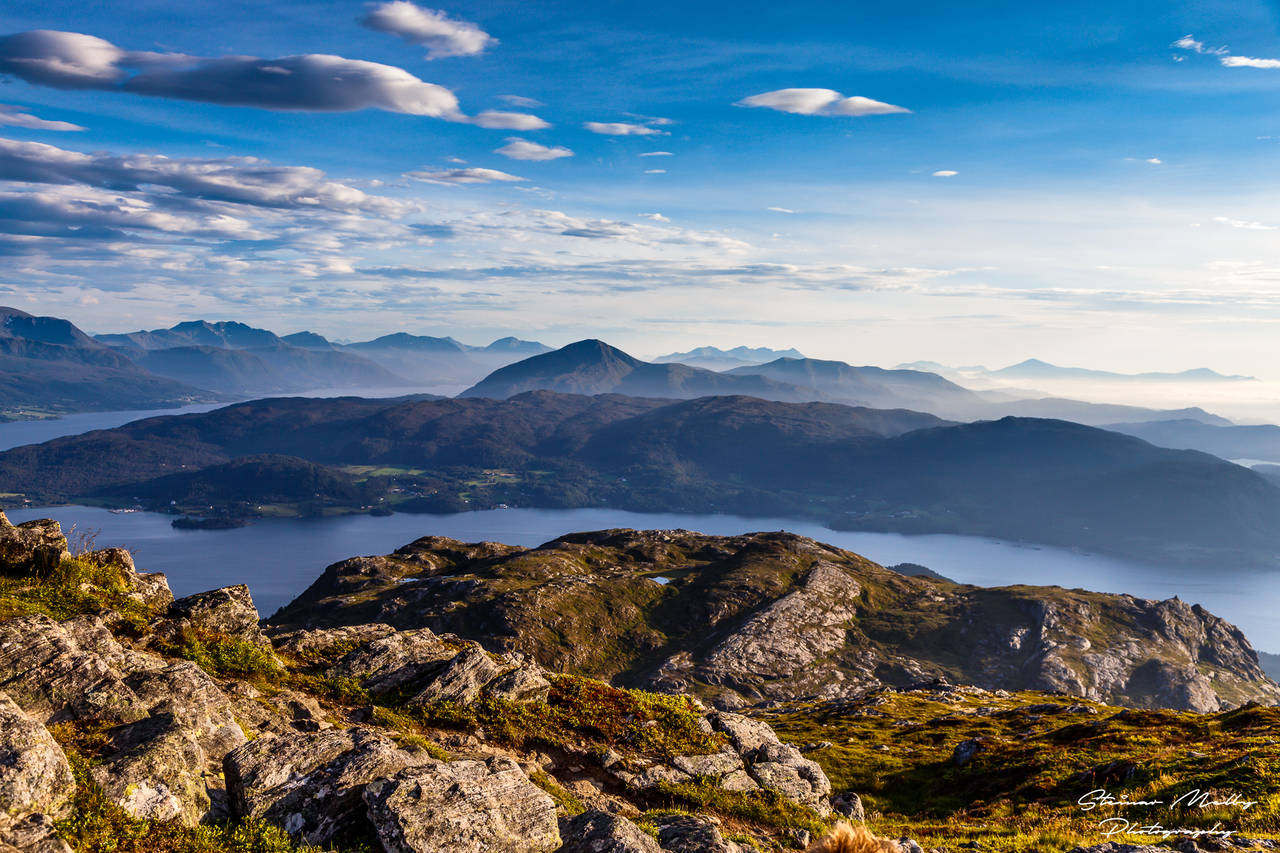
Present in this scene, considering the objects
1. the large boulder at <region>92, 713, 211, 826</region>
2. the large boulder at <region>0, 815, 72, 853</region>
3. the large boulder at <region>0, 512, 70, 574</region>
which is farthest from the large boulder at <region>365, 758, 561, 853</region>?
the large boulder at <region>0, 512, 70, 574</region>

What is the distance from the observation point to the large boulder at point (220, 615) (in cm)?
2858

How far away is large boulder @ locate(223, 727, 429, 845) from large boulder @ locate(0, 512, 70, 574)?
55.1 feet

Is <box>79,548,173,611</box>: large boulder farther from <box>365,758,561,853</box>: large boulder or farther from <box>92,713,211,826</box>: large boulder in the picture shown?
<box>365,758,561,853</box>: large boulder

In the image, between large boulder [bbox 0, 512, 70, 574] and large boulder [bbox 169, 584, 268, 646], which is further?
large boulder [bbox 169, 584, 268, 646]

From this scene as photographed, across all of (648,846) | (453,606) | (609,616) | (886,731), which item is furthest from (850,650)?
(648,846)

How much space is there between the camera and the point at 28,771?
40.7 feet

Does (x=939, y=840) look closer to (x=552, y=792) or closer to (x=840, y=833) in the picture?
(x=552, y=792)

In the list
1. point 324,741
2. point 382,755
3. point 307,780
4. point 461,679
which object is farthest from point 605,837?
point 461,679

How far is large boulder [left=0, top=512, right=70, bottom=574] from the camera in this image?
1003 inches

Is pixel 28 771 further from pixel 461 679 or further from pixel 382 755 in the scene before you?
pixel 461 679

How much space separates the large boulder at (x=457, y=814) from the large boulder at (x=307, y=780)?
0.91 metres

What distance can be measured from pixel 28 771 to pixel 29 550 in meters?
18.9

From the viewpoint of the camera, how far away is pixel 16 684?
17234 millimetres

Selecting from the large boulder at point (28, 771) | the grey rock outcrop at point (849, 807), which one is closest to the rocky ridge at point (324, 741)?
the large boulder at point (28, 771)
